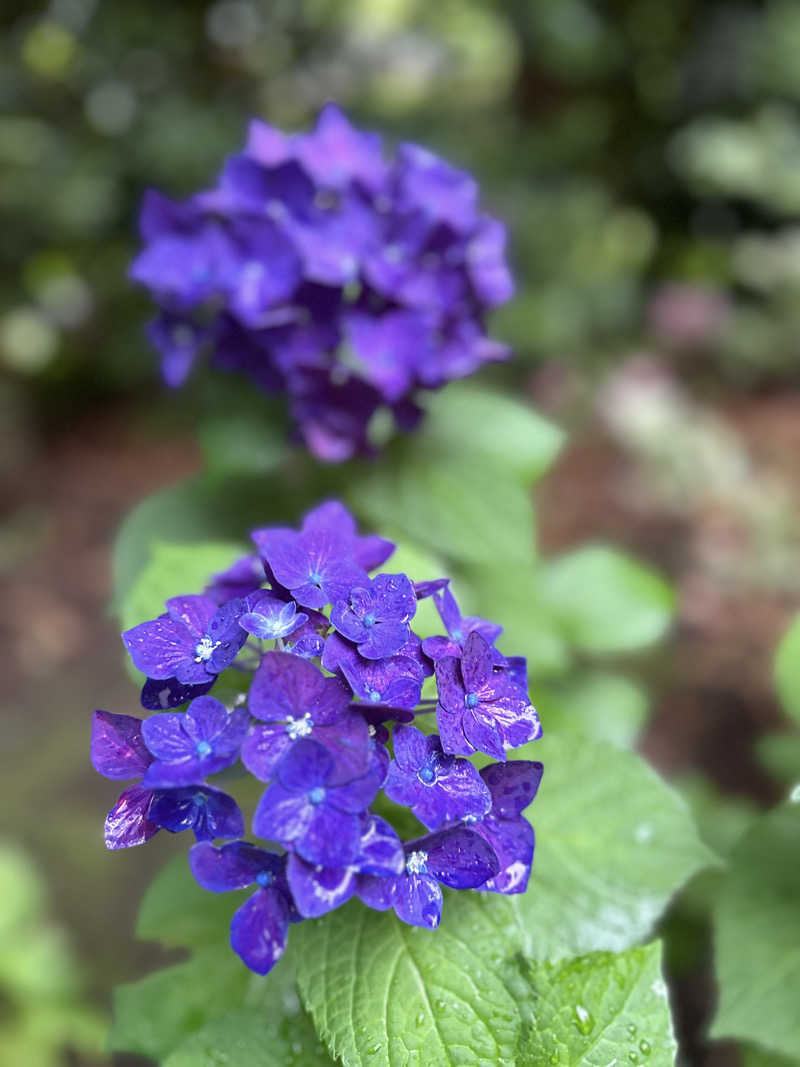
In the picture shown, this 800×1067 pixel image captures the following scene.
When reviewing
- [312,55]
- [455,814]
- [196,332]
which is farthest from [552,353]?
[455,814]

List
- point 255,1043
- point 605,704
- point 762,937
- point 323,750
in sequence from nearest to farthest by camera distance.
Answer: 1. point 323,750
2. point 255,1043
3. point 762,937
4. point 605,704

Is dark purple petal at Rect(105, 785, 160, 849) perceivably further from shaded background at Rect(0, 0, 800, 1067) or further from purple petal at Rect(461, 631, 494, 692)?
shaded background at Rect(0, 0, 800, 1067)

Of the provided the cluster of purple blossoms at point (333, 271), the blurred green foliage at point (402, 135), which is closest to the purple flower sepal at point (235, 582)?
the cluster of purple blossoms at point (333, 271)

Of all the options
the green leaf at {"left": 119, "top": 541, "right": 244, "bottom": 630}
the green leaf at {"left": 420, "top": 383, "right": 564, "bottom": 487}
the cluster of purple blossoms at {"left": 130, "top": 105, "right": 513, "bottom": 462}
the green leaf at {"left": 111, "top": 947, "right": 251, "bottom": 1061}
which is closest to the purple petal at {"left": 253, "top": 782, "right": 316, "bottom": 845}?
the green leaf at {"left": 119, "top": 541, "right": 244, "bottom": 630}

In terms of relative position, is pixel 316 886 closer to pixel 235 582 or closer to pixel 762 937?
pixel 235 582

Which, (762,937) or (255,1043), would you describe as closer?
(255,1043)

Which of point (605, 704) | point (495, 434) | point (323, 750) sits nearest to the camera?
point (323, 750)

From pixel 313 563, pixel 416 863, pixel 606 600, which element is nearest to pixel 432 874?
pixel 416 863
